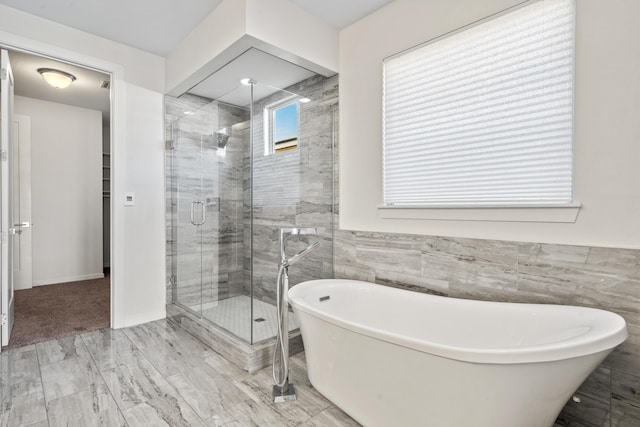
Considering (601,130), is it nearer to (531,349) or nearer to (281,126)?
(531,349)

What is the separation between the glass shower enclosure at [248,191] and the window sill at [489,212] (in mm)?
750

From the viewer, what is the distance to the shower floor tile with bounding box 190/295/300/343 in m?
2.45

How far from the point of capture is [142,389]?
1981mm

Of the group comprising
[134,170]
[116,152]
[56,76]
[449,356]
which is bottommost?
[449,356]

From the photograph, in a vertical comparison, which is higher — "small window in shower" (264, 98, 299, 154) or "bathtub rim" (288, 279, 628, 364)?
"small window in shower" (264, 98, 299, 154)

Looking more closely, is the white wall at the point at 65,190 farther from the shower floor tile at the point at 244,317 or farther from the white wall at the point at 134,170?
the shower floor tile at the point at 244,317

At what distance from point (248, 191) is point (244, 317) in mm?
1052

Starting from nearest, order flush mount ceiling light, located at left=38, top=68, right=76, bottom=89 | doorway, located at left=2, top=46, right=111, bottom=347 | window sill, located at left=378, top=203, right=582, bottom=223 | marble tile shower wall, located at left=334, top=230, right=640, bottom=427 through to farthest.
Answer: marble tile shower wall, located at left=334, top=230, right=640, bottom=427, window sill, located at left=378, top=203, right=582, bottom=223, flush mount ceiling light, located at left=38, top=68, right=76, bottom=89, doorway, located at left=2, top=46, right=111, bottom=347

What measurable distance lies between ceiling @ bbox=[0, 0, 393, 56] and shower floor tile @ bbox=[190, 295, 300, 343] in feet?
7.77

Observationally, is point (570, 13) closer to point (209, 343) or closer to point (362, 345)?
point (362, 345)

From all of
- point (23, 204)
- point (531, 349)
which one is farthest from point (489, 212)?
point (23, 204)

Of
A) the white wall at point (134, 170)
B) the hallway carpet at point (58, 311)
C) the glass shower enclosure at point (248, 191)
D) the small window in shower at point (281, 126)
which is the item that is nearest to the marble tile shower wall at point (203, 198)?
the glass shower enclosure at point (248, 191)

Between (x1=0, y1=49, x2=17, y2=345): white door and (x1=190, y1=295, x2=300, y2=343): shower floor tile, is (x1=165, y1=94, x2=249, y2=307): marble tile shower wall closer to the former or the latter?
(x1=190, y1=295, x2=300, y2=343): shower floor tile

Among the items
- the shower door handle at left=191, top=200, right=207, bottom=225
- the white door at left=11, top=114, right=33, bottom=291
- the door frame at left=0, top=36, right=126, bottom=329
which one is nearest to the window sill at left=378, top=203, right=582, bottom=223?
the shower door handle at left=191, top=200, right=207, bottom=225
